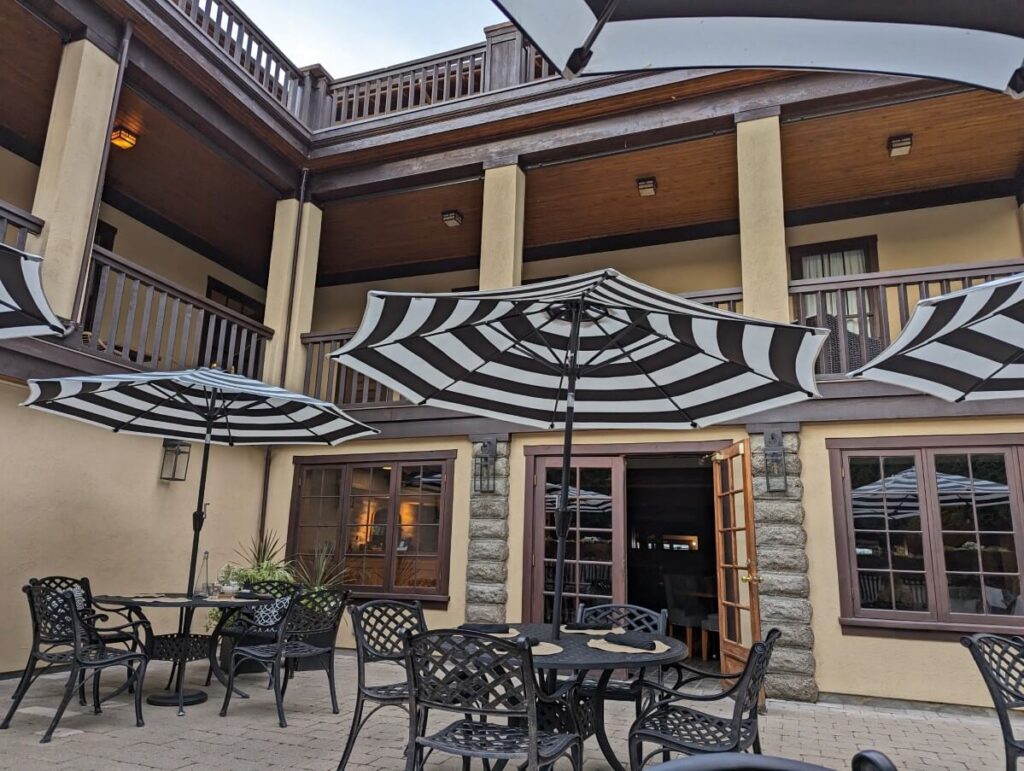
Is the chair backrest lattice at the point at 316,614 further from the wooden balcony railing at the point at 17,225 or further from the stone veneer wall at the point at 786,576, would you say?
the wooden balcony railing at the point at 17,225

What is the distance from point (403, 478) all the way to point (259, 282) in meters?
5.25

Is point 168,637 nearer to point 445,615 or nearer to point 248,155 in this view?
point 445,615

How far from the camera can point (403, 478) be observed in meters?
7.46

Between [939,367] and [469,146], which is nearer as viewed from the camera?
[939,367]

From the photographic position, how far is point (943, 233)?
7.87 meters

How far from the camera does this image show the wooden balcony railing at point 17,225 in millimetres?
5409

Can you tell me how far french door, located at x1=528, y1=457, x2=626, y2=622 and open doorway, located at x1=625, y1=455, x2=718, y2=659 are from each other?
2.48m

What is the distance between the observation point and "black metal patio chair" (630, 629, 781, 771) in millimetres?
2918

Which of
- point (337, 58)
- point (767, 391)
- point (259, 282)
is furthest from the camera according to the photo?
point (259, 282)

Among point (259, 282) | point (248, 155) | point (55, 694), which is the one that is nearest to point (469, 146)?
point (248, 155)

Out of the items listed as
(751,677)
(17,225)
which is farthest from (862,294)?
(17,225)

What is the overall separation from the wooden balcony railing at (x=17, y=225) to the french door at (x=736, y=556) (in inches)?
237

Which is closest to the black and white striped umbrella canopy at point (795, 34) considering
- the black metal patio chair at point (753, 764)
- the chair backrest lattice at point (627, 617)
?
the black metal patio chair at point (753, 764)

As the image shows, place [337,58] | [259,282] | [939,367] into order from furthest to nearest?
[259,282] < [337,58] < [939,367]
